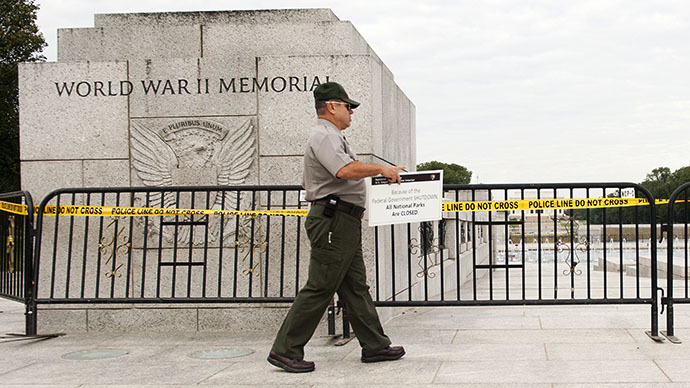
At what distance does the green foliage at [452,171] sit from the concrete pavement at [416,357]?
302 ft

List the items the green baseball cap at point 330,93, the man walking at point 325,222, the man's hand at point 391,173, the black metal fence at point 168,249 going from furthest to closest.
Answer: the black metal fence at point 168,249 → the green baseball cap at point 330,93 → the man walking at point 325,222 → the man's hand at point 391,173

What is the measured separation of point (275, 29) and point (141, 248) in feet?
8.16

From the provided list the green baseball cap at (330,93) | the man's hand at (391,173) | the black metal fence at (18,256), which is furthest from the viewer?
the black metal fence at (18,256)

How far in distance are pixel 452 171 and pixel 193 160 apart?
10215 centimetres

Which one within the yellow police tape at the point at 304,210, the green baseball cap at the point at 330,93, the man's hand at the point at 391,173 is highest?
the green baseball cap at the point at 330,93

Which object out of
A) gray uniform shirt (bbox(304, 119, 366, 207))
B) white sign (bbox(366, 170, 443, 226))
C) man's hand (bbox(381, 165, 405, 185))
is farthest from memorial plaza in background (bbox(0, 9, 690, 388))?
man's hand (bbox(381, 165, 405, 185))

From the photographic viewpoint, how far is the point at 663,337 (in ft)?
19.7

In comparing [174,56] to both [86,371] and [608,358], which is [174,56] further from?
[608,358]

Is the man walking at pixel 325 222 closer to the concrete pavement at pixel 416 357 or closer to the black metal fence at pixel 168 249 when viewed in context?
the concrete pavement at pixel 416 357

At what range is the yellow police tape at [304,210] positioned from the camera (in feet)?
20.5

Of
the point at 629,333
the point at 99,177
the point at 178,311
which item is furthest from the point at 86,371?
the point at 629,333

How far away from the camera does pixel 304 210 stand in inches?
265

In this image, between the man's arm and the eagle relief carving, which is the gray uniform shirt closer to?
the man's arm

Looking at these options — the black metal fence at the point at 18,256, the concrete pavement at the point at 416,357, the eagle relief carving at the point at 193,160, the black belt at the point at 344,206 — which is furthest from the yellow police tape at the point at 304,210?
the black belt at the point at 344,206
